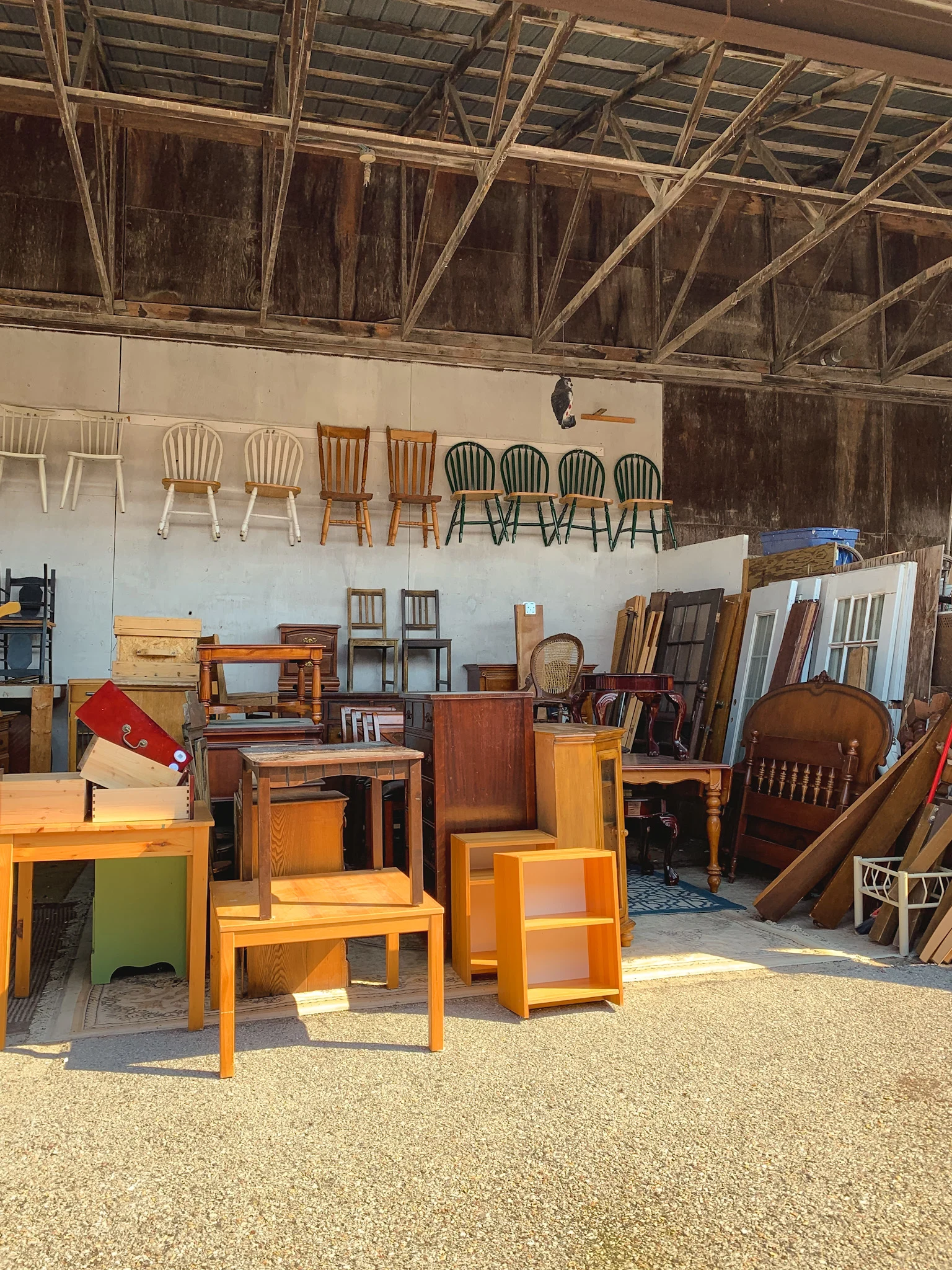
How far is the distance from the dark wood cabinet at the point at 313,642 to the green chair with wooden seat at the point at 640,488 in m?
2.90

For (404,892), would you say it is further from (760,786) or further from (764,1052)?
(760,786)

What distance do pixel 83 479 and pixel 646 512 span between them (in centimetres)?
496

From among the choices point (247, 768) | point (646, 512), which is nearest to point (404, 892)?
point (247, 768)

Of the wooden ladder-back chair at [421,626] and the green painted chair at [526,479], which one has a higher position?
the green painted chair at [526,479]

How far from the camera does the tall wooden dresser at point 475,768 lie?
3934 millimetres

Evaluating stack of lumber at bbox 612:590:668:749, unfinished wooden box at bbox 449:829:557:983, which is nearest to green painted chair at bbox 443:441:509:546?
stack of lumber at bbox 612:590:668:749

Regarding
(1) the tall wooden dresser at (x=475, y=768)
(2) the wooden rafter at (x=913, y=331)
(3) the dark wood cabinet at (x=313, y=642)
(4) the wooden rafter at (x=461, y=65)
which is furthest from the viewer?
(2) the wooden rafter at (x=913, y=331)

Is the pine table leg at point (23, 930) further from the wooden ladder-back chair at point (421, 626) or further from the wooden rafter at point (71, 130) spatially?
the wooden ladder-back chair at point (421, 626)

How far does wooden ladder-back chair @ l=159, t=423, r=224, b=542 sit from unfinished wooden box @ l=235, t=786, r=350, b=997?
466 centimetres

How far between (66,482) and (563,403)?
4315 millimetres

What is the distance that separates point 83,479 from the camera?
784 centimetres

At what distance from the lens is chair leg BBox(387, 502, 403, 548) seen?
26.9 ft

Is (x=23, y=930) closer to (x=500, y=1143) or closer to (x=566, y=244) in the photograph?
(x=500, y=1143)

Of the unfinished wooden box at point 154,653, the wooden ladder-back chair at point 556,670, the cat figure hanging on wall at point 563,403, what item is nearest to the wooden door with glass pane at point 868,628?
the wooden ladder-back chair at point 556,670
